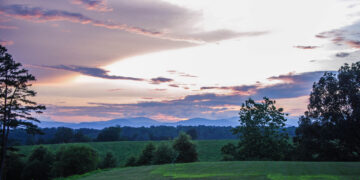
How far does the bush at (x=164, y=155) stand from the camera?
58166 mm

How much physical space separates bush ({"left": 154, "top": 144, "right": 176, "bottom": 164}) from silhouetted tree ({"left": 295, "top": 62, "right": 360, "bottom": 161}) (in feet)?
86.0

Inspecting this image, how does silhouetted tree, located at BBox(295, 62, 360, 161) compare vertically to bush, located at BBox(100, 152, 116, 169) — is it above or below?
above

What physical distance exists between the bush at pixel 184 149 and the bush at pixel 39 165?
103 ft

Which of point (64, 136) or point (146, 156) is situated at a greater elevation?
point (64, 136)

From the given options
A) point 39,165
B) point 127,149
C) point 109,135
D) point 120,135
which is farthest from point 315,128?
point 120,135

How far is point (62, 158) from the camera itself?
190 ft

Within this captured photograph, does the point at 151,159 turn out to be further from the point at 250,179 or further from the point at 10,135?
the point at 250,179

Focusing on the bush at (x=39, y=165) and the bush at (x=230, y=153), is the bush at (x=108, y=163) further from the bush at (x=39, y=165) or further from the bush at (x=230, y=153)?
the bush at (x=230, y=153)

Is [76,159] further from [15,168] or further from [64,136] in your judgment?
[64,136]

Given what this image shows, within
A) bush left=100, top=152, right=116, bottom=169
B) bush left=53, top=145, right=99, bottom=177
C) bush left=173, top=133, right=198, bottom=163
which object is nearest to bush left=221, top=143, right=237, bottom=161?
bush left=173, top=133, right=198, bottom=163

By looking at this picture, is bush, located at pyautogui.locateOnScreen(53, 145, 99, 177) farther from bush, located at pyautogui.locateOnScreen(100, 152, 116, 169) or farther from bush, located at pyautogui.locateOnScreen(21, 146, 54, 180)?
bush, located at pyautogui.locateOnScreen(100, 152, 116, 169)

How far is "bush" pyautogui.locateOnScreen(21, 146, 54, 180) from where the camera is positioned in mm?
64125

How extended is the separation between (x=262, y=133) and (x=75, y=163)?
131 ft

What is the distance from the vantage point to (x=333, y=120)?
1596 inches
